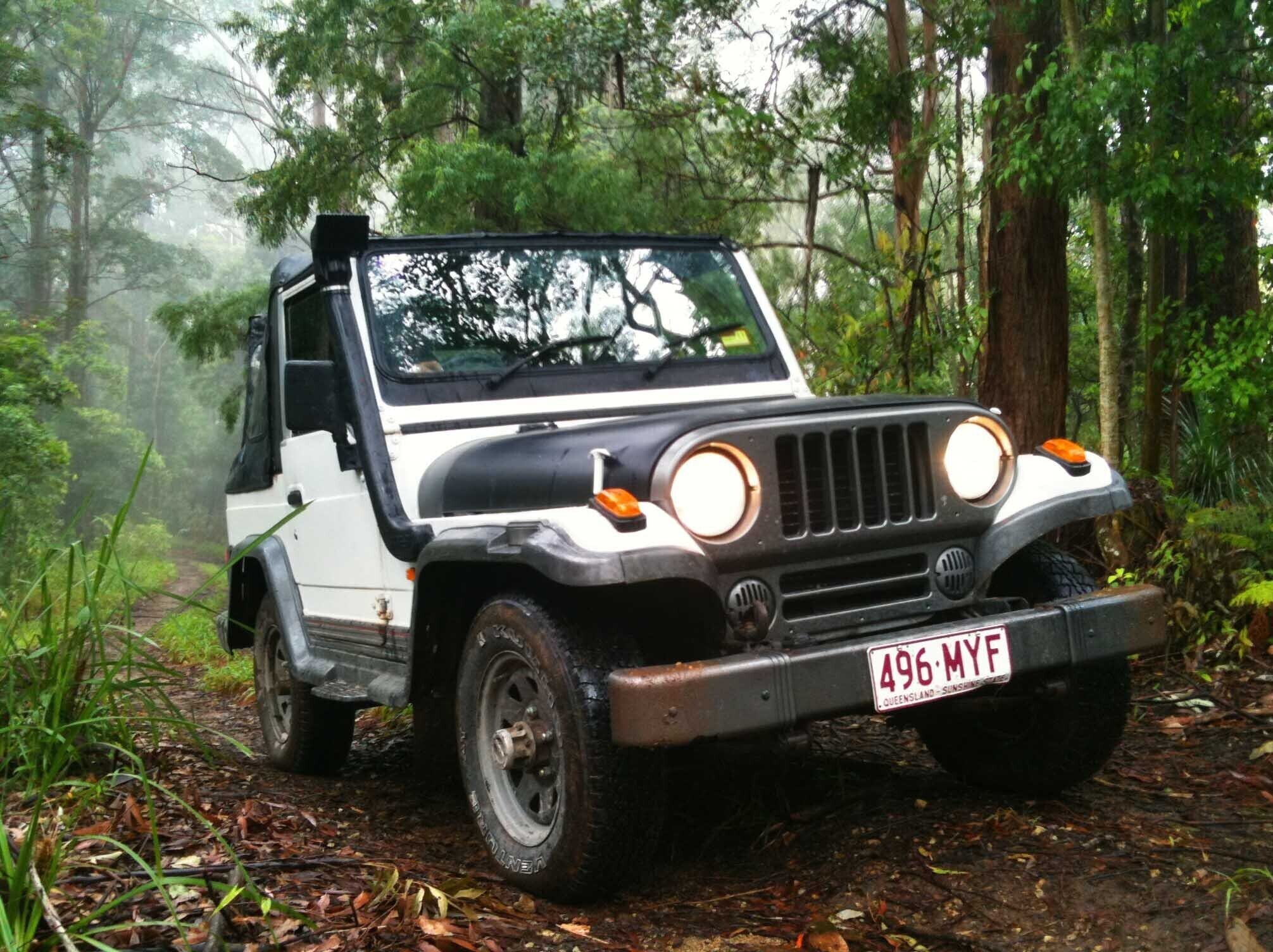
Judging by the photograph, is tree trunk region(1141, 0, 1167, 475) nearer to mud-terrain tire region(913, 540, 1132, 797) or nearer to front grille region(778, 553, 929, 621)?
mud-terrain tire region(913, 540, 1132, 797)

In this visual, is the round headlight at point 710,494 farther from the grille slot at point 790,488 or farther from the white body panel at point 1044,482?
the white body panel at point 1044,482

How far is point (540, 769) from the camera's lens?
3270 millimetres

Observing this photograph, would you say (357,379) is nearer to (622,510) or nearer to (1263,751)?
(622,510)

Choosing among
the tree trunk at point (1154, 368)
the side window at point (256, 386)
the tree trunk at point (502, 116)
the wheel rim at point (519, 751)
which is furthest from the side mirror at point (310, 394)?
the tree trunk at point (502, 116)

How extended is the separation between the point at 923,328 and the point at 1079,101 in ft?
8.34

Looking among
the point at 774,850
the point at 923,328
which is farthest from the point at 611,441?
the point at 923,328

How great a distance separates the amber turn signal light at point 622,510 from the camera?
9.48 feet

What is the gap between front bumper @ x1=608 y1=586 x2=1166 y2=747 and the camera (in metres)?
2.79

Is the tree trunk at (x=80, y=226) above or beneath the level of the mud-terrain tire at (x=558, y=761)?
above

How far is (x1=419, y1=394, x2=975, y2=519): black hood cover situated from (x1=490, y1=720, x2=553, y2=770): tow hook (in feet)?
1.93

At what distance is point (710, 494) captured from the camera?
3.10 m

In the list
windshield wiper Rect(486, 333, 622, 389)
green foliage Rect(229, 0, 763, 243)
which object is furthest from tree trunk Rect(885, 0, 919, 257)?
windshield wiper Rect(486, 333, 622, 389)

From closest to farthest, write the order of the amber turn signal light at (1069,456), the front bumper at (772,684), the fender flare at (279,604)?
the front bumper at (772,684)
the amber turn signal light at (1069,456)
the fender flare at (279,604)

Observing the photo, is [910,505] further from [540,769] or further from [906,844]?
[540,769]
